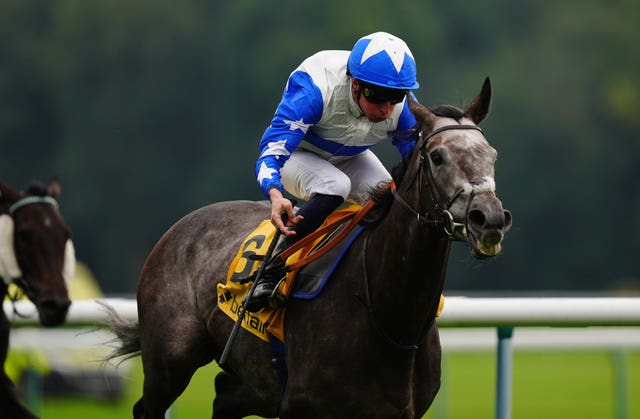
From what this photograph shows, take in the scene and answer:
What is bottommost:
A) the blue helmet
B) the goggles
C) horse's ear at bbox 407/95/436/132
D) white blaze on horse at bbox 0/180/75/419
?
white blaze on horse at bbox 0/180/75/419

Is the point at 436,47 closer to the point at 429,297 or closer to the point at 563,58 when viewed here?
the point at 563,58

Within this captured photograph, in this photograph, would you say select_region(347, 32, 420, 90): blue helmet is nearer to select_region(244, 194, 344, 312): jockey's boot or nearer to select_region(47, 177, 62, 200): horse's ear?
select_region(244, 194, 344, 312): jockey's boot

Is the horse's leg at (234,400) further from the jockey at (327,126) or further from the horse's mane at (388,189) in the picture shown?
the horse's mane at (388,189)

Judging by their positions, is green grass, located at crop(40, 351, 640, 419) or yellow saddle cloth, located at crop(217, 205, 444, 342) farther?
green grass, located at crop(40, 351, 640, 419)

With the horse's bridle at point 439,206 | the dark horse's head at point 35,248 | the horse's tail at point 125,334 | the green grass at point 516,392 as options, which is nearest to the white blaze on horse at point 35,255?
the dark horse's head at point 35,248

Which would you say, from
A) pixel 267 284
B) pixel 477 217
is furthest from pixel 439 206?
pixel 267 284

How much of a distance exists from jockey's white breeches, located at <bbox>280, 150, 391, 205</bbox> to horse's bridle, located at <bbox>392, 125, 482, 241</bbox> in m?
0.48

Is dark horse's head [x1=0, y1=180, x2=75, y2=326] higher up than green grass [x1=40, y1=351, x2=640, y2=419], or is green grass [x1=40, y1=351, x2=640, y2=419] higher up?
dark horse's head [x1=0, y1=180, x2=75, y2=326]

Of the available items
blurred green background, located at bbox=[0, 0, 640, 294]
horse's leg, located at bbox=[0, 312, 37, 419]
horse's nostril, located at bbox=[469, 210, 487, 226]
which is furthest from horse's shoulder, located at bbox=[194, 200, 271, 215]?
blurred green background, located at bbox=[0, 0, 640, 294]

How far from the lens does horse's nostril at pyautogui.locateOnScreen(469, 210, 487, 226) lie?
4152mm

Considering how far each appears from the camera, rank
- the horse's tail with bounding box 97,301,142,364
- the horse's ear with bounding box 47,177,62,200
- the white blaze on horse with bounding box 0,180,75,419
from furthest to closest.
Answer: the horse's ear with bounding box 47,177,62,200, the white blaze on horse with bounding box 0,180,75,419, the horse's tail with bounding box 97,301,142,364

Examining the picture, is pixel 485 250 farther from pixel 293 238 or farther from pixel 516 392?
pixel 516 392

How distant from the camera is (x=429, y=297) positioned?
4.73 m

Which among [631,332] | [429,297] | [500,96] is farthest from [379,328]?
[500,96]
